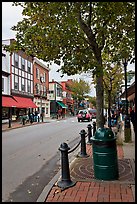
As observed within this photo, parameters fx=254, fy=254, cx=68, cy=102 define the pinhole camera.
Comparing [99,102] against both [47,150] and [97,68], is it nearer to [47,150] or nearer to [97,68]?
[97,68]

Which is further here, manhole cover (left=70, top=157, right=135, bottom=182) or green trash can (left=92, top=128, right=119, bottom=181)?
manhole cover (left=70, top=157, right=135, bottom=182)

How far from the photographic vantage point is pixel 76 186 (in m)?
5.47

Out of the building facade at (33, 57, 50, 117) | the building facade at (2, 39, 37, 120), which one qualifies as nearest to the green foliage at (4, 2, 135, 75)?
the building facade at (2, 39, 37, 120)

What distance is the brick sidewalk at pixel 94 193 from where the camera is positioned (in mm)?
4678

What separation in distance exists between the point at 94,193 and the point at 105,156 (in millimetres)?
1030

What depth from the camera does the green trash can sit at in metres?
5.76

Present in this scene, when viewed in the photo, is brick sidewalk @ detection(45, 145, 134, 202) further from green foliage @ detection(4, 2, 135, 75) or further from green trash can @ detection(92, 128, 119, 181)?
green foliage @ detection(4, 2, 135, 75)

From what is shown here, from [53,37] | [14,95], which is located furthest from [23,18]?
[14,95]

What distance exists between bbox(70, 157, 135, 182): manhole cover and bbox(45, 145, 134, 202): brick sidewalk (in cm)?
43

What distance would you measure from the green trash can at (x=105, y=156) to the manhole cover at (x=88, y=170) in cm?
30

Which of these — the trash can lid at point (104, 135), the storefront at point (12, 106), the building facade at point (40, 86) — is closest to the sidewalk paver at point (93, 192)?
the trash can lid at point (104, 135)

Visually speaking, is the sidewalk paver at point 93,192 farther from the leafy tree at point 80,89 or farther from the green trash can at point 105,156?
the leafy tree at point 80,89

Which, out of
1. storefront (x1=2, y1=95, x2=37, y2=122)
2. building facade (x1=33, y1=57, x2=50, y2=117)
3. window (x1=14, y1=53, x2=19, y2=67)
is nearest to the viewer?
storefront (x1=2, y1=95, x2=37, y2=122)

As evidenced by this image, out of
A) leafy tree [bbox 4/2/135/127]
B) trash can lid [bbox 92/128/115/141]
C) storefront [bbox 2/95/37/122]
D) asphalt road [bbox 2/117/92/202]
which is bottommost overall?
asphalt road [bbox 2/117/92/202]
